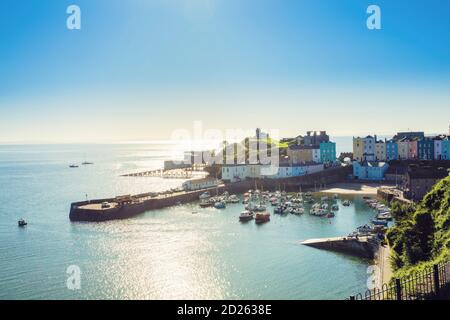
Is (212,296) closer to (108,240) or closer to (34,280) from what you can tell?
(34,280)

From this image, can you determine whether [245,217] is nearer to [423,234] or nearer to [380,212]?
[380,212]

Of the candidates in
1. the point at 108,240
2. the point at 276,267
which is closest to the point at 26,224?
the point at 108,240

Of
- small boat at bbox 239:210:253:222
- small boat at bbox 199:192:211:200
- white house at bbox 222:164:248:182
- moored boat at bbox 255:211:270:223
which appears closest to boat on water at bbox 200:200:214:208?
small boat at bbox 199:192:211:200

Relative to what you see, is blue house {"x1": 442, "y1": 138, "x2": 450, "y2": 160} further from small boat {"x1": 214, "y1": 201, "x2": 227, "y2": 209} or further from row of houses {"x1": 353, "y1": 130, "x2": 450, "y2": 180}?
small boat {"x1": 214, "y1": 201, "x2": 227, "y2": 209}

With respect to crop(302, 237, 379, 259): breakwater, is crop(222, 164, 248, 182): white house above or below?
above

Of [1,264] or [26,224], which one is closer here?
[1,264]

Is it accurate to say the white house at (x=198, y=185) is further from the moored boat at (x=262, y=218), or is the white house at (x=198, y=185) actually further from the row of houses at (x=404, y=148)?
the row of houses at (x=404, y=148)
